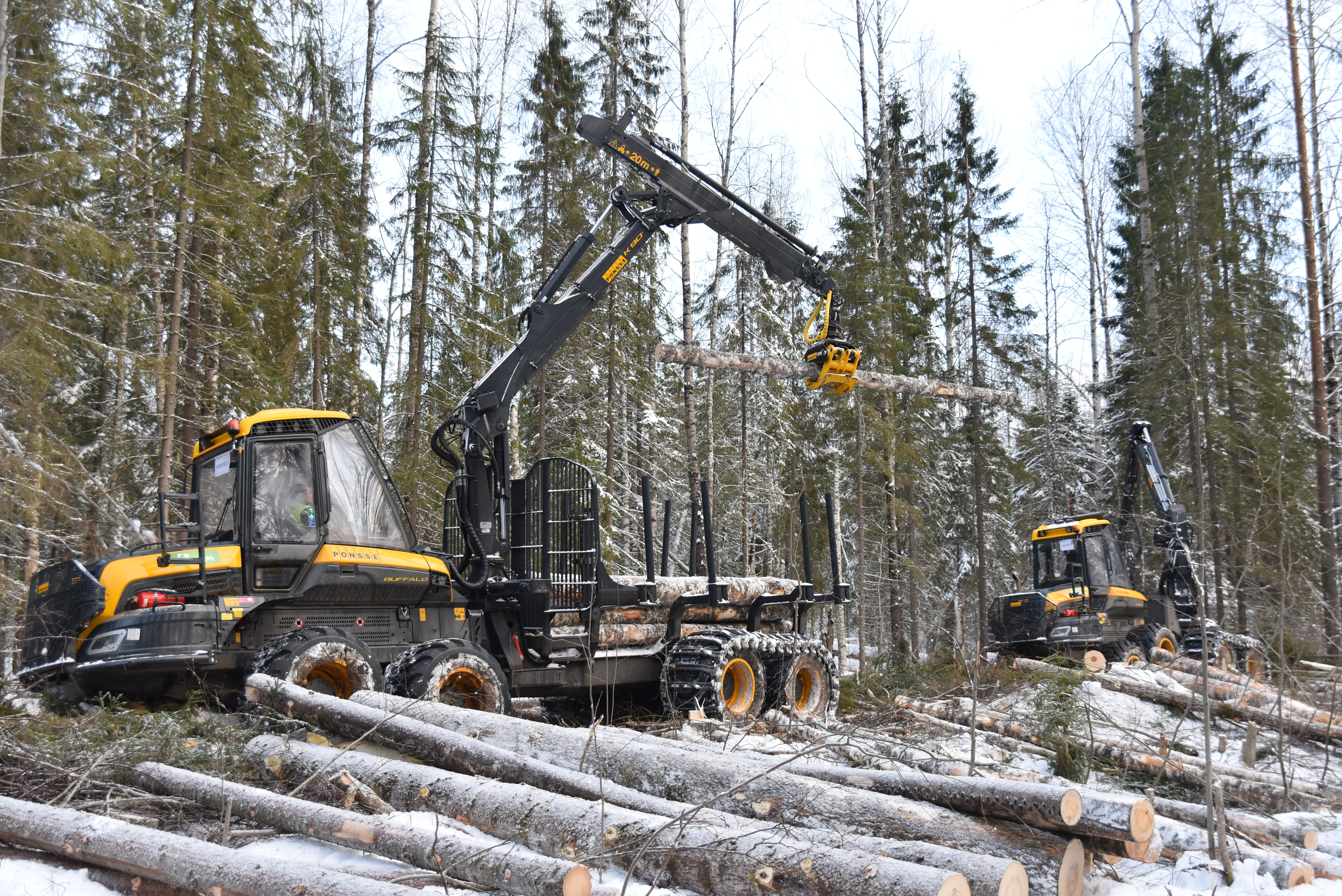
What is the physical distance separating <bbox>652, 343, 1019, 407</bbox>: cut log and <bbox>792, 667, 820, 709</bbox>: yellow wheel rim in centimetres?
567

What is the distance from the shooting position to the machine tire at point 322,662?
648 cm

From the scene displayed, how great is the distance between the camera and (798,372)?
17641mm

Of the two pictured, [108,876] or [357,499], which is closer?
[108,876]

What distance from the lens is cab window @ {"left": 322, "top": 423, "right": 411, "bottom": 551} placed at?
794 centimetres

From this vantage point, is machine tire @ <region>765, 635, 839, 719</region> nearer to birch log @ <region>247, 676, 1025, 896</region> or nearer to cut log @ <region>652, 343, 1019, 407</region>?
birch log @ <region>247, 676, 1025, 896</region>

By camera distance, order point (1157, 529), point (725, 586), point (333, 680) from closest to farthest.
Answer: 1. point (333, 680)
2. point (725, 586)
3. point (1157, 529)

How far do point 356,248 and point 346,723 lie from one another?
13070mm

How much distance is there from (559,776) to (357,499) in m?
4.06

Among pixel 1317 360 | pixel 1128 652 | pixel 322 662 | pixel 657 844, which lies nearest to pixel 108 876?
pixel 322 662

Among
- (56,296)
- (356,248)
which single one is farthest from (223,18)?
(56,296)

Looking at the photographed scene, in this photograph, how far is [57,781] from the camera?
17.0 ft

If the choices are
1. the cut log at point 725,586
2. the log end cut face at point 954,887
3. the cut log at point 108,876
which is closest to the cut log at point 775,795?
the log end cut face at point 954,887

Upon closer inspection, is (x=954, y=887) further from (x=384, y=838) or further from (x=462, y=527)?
(x=462, y=527)

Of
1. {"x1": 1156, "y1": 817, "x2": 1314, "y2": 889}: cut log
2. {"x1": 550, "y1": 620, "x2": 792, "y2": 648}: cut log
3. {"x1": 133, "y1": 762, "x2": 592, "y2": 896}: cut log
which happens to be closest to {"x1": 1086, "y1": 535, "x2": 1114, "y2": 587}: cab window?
{"x1": 550, "y1": 620, "x2": 792, "y2": 648}: cut log
